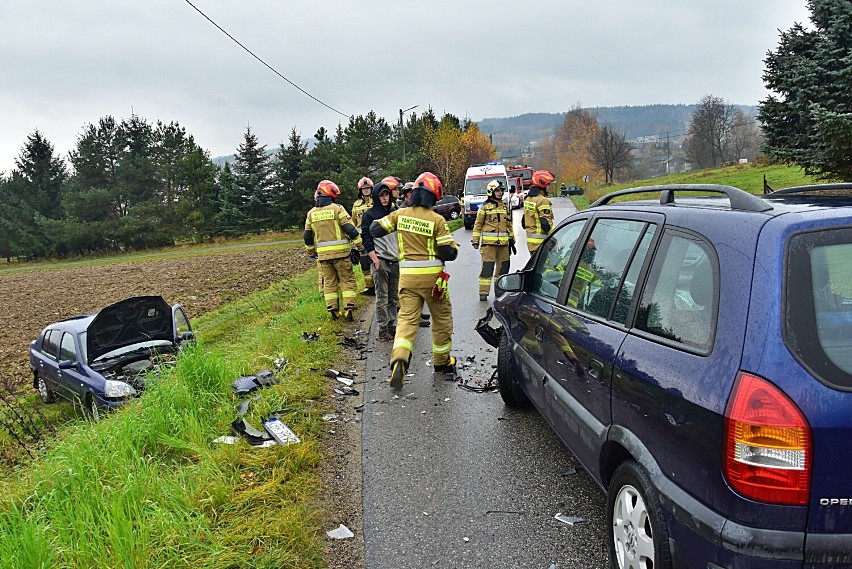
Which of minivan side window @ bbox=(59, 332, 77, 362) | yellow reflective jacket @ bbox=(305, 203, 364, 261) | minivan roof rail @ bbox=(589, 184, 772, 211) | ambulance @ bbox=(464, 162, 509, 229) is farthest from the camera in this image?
ambulance @ bbox=(464, 162, 509, 229)

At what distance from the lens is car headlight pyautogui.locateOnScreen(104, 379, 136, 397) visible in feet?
25.1

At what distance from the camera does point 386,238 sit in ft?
27.2

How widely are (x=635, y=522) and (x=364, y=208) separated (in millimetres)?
8456

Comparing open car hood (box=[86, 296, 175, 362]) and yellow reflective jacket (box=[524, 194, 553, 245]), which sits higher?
yellow reflective jacket (box=[524, 194, 553, 245])

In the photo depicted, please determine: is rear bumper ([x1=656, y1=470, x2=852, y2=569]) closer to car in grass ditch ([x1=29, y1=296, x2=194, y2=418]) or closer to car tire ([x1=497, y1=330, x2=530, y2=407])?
car tire ([x1=497, y1=330, x2=530, y2=407])

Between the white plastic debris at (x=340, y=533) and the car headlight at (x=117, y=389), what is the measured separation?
5.25m

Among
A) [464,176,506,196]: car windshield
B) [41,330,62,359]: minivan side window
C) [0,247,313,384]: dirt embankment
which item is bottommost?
[0,247,313,384]: dirt embankment

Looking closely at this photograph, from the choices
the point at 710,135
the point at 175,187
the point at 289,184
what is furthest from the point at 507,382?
the point at 710,135

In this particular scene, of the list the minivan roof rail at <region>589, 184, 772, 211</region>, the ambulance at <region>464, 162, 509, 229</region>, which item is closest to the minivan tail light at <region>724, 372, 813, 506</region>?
the minivan roof rail at <region>589, 184, 772, 211</region>

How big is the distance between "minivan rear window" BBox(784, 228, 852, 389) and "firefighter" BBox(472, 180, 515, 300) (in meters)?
7.82

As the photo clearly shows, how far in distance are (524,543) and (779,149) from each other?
19.3 meters

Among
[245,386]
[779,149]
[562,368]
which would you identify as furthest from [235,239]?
[562,368]

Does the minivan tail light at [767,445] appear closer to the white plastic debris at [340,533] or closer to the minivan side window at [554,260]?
the minivan side window at [554,260]

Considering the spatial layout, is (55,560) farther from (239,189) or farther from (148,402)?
(239,189)
